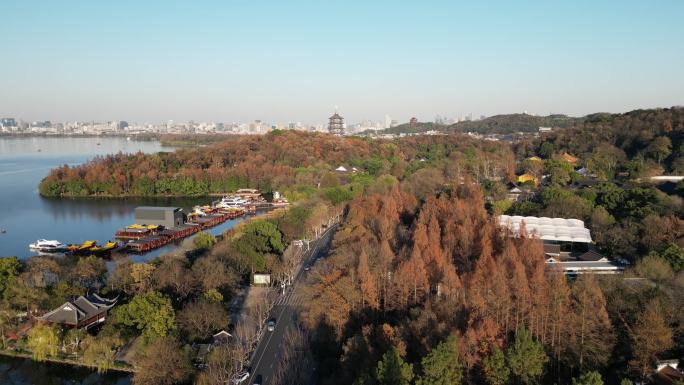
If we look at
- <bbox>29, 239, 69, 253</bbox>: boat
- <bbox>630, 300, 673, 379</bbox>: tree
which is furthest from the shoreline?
<bbox>630, 300, 673, 379</bbox>: tree

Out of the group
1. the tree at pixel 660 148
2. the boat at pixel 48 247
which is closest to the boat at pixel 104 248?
the boat at pixel 48 247

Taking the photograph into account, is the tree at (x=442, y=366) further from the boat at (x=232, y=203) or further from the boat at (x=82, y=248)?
the boat at (x=232, y=203)

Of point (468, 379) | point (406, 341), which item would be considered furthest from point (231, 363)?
point (468, 379)

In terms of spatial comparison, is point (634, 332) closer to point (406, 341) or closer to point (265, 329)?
point (406, 341)

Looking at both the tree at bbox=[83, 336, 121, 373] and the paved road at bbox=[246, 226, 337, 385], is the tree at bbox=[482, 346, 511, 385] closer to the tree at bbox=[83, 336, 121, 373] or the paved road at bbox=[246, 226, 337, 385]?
the paved road at bbox=[246, 226, 337, 385]

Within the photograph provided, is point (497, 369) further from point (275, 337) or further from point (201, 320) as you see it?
point (201, 320)

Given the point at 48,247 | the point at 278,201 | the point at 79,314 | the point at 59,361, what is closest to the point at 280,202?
the point at 278,201
